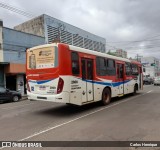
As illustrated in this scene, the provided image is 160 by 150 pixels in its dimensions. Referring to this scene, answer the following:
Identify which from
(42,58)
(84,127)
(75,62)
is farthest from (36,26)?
(84,127)

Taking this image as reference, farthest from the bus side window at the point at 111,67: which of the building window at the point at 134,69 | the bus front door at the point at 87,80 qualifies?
the building window at the point at 134,69

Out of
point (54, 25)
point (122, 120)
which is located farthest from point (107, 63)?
point (54, 25)

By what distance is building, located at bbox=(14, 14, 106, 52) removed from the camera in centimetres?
3127

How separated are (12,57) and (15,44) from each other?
152 centimetres

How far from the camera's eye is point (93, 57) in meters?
12.4

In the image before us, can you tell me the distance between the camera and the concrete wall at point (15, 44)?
957 inches

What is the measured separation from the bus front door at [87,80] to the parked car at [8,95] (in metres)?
9.66

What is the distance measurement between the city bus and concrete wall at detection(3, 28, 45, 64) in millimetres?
13813

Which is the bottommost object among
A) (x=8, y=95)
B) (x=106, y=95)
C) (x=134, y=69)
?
(x=8, y=95)

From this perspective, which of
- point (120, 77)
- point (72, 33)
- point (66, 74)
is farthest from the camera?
point (72, 33)

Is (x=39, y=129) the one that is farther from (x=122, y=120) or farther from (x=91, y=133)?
(x=122, y=120)

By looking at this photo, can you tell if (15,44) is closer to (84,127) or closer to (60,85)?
(60,85)

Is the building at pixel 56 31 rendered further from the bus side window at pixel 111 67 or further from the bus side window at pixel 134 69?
the bus side window at pixel 111 67

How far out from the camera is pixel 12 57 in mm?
24984
